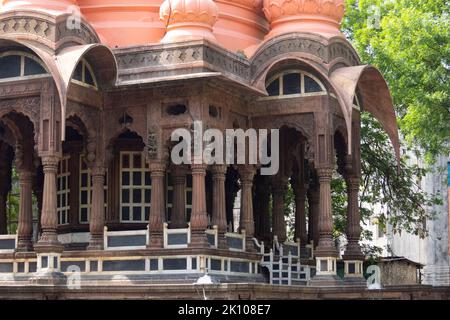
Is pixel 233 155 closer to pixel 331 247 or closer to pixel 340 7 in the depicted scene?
pixel 331 247

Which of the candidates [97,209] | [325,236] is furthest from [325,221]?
[97,209]

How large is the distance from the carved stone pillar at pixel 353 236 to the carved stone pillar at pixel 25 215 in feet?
22.0

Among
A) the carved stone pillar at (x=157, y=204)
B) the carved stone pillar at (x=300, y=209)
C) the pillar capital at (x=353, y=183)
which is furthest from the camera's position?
the carved stone pillar at (x=300, y=209)

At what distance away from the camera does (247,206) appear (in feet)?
64.3

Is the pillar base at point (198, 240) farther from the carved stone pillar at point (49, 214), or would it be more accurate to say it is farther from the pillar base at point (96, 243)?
the carved stone pillar at point (49, 214)

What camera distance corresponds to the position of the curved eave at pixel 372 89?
19.8 m

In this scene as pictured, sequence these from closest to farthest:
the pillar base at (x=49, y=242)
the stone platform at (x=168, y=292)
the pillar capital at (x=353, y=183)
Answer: the stone platform at (x=168, y=292) < the pillar base at (x=49, y=242) < the pillar capital at (x=353, y=183)

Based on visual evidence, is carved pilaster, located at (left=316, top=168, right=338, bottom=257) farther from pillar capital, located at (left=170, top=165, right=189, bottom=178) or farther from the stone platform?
pillar capital, located at (left=170, top=165, right=189, bottom=178)

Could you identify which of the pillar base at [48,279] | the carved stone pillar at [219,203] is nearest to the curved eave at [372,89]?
the carved stone pillar at [219,203]

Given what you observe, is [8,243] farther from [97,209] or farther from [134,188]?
[134,188]

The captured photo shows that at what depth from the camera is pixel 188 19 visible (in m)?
19.0

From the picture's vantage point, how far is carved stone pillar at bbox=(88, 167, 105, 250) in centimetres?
1856

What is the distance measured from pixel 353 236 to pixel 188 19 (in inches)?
238

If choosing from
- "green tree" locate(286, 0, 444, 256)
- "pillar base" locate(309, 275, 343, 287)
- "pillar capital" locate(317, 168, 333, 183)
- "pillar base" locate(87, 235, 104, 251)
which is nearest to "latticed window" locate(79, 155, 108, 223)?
"pillar base" locate(87, 235, 104, 251)
